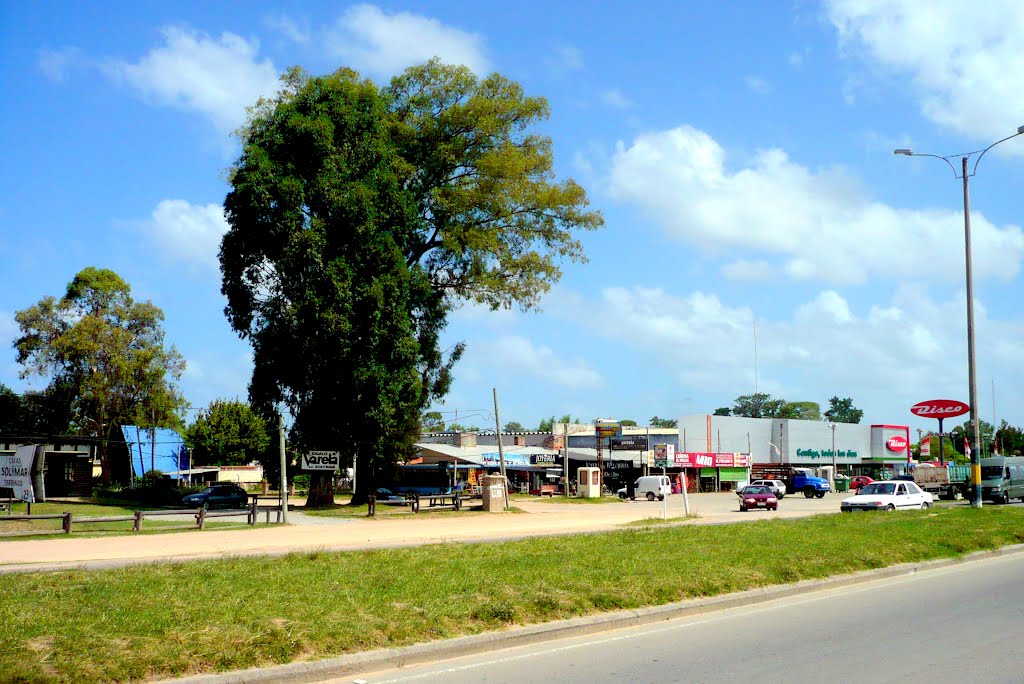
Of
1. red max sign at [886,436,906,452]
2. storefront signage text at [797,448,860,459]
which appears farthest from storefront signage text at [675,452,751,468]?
red max sign at [886,436,906,452]

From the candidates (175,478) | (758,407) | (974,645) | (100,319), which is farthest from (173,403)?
(758,407)

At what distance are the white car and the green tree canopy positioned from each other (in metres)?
62.3

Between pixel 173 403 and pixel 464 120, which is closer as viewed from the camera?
pixel 464 120

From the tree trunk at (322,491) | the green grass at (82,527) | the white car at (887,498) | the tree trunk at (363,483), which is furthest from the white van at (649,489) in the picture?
the green grass at (82,527)

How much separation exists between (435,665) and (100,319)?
195 ft

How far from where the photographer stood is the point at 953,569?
60.2ft

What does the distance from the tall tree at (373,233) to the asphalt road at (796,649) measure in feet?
94.2

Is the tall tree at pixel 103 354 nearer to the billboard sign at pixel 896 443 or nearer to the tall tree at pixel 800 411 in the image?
the billboard sign at pixel 896 443

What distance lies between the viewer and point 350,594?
11.8 meters

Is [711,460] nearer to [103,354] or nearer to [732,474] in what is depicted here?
[732,474]

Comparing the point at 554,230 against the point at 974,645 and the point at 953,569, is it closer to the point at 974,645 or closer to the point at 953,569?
the point at 953,569

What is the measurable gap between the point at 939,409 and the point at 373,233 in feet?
93.4

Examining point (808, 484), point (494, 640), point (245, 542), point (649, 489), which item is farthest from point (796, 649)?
point (808, 484)

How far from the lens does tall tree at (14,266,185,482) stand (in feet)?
199
